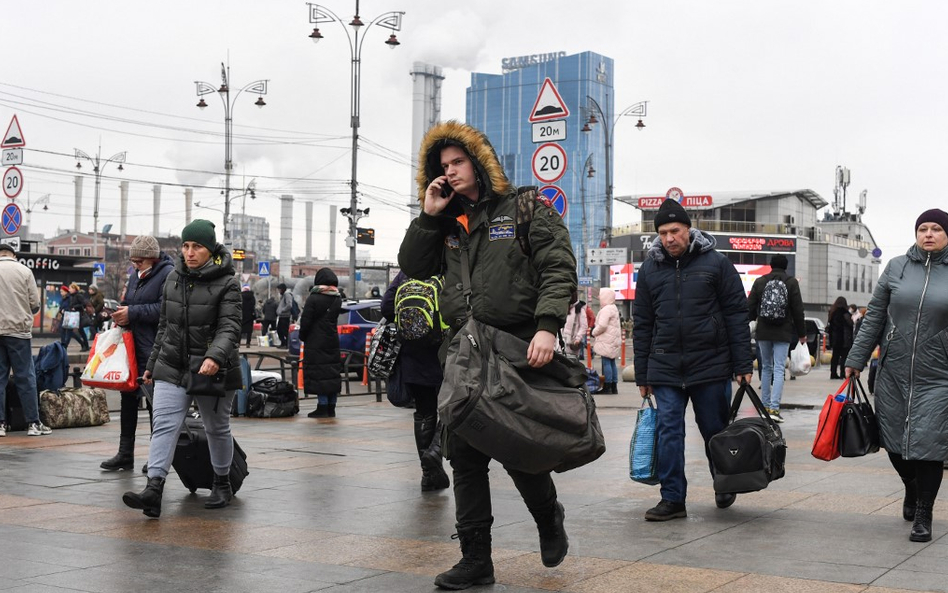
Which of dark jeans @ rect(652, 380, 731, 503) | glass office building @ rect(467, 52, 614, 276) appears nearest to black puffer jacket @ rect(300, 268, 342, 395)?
dark jeans @ rect(652, 380, 731, 503)

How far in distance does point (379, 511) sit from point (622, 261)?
25662 mm

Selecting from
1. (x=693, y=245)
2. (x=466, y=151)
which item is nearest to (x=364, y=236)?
(x=693, y=245)

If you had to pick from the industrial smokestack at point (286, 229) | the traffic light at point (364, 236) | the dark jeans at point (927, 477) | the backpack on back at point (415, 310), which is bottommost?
the dark jeans at point (927, 477)

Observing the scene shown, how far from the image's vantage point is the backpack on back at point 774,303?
1366cm

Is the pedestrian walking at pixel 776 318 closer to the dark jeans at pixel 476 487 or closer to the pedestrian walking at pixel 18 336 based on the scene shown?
the pedestrian walking at pixel 18 336

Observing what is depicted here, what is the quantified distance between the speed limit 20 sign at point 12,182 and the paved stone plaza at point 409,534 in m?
10.8

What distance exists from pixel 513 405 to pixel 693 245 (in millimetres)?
2797

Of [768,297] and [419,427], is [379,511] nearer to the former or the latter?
[419,427]

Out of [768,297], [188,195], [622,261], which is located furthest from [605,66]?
[768,297]

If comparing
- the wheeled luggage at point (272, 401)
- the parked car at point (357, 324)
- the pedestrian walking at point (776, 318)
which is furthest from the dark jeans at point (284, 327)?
the pedestrian walking at point (776, 318)

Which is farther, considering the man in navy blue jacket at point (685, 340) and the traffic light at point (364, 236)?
the traffic light at point (364, 236)

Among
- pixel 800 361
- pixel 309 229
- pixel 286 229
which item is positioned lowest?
pixel 800 361

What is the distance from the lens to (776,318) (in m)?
13.7

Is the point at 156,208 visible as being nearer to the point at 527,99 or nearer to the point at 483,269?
the point at 527,99
